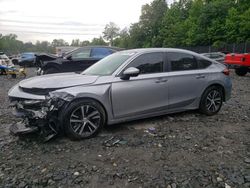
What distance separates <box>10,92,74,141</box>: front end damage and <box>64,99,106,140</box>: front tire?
126mm

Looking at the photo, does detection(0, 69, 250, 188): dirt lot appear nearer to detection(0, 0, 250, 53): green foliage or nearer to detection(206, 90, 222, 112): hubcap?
detection(206, 90, 222, 112): hubcap

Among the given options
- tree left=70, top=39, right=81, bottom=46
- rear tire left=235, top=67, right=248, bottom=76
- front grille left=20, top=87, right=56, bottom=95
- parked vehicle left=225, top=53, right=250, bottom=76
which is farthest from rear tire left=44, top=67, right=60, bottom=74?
tree left=70, top=39, right=81, bottom=46

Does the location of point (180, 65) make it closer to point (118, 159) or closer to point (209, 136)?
point (209, 136)

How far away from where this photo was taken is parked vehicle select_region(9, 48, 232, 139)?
155 inches

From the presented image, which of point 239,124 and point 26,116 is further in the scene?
point 239,124

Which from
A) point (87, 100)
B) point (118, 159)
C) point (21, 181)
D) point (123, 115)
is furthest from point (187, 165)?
point (21, 181)

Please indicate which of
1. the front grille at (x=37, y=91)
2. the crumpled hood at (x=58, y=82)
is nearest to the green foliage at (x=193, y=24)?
the crumpled hood at (x=58, y=82)

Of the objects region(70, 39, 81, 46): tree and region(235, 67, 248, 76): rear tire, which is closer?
region(235, 67, 248, 76): rear tire

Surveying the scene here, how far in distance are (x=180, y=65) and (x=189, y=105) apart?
2.87 ft

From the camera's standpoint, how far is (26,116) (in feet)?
13.2

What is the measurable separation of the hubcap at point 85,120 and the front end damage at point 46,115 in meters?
0.21

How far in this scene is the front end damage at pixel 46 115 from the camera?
383cm

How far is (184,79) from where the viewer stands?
5090 millimetres

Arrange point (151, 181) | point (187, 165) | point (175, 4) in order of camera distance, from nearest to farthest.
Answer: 1. point (151, 181)
2. point (187, 165)
3. point (175, 4)
